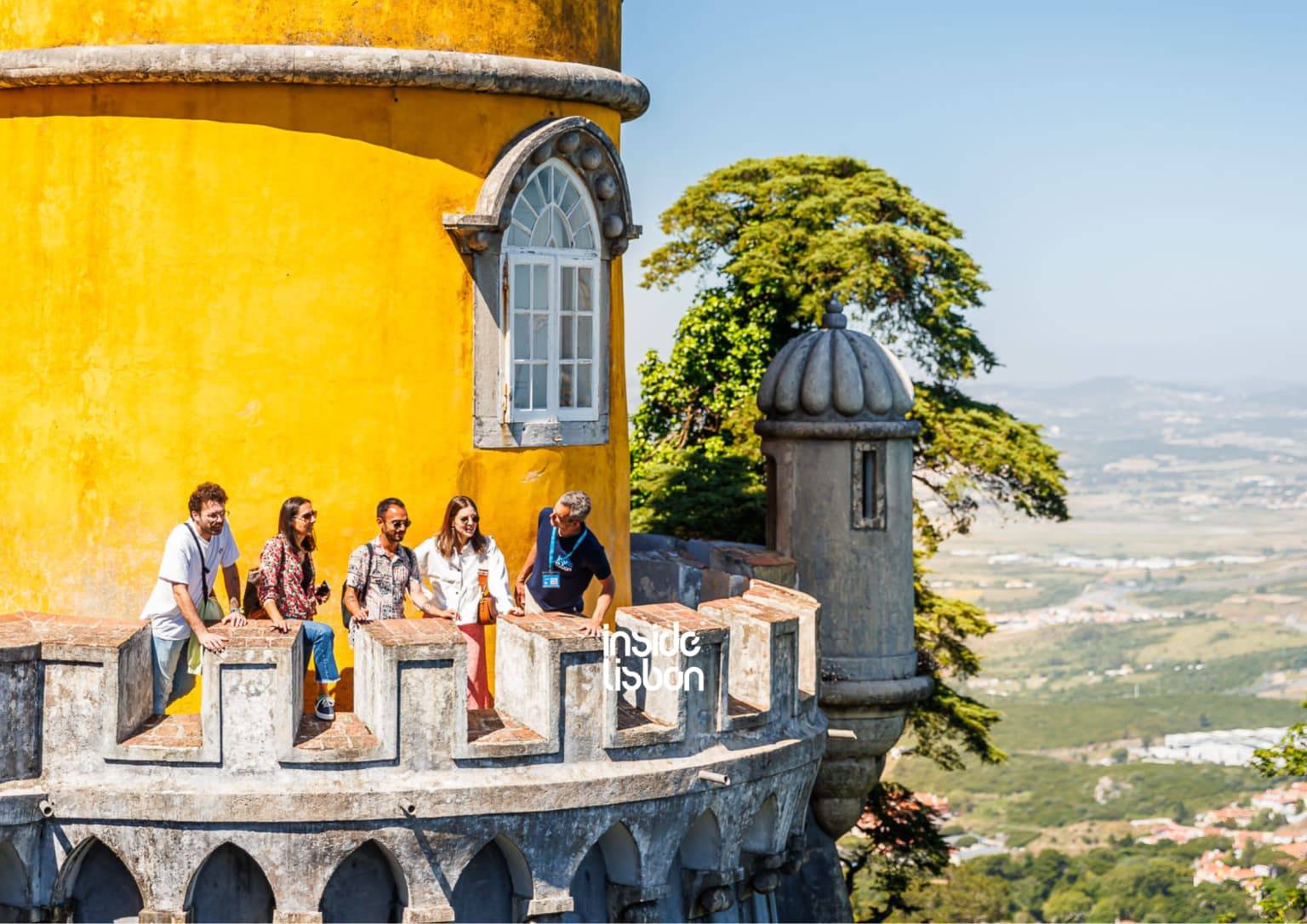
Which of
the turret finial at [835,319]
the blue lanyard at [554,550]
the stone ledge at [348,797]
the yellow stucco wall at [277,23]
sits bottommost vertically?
the stone ledge at [348,797]

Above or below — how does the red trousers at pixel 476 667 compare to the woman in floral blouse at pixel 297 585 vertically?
below

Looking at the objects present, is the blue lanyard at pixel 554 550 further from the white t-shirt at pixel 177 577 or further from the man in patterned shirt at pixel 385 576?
the white t-shirt at pixel 177 577

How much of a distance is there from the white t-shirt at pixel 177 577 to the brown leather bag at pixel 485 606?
5.38ft

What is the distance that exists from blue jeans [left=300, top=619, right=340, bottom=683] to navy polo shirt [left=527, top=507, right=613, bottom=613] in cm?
155

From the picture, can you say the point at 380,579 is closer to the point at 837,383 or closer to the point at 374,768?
the point at 374,768

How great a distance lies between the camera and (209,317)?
13.1 meters

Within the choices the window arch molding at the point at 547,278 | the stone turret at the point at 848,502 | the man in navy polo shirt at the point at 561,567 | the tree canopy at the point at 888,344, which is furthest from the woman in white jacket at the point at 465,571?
the tree canopy at the point at 888,344

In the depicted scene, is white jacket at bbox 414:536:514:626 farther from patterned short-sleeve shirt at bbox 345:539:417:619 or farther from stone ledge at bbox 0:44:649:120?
stone ledge at bbox 0:44:649:120

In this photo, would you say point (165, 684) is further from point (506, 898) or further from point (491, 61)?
point (491, 61)

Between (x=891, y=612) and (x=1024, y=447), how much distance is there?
31.5 feet

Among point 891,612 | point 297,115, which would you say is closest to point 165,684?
point 297,115

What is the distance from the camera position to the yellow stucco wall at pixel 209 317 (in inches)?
515

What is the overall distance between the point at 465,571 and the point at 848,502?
5.01 m

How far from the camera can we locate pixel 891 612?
1784 cm
